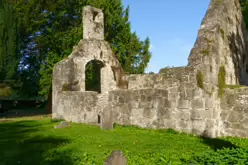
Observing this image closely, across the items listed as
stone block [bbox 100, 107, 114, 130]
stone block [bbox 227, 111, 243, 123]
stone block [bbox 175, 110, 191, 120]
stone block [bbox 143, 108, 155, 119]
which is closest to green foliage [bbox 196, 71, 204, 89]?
stone block [bbox 175, 110, 191, 120]

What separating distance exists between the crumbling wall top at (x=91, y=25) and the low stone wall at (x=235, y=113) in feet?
31.7

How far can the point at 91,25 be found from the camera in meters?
16.0

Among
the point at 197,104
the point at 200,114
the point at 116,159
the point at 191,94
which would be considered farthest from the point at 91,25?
the point at 116,159

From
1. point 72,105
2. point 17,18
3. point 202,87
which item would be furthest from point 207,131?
point 17,18

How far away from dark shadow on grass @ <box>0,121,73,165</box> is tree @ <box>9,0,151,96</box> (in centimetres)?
1298

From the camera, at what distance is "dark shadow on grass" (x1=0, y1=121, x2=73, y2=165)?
621 cm

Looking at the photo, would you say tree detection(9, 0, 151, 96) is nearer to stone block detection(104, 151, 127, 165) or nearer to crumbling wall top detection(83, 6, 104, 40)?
crumbling wall top detection(83, 6, 104, 40)

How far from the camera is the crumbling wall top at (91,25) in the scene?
15.8 meters

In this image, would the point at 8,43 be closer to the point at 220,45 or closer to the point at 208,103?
the point at 220,45

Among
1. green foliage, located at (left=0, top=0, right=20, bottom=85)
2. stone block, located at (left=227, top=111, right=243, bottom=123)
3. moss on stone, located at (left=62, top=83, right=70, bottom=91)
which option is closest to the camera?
stone block, located at (left=227, top=111, right=243, bottom=123)

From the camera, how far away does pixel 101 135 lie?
902cm

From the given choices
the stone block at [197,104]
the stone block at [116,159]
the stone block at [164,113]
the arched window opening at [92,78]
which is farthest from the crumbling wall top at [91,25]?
the stone block at [116,159]

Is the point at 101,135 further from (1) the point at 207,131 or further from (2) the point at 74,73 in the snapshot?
(2) the point at 74,73

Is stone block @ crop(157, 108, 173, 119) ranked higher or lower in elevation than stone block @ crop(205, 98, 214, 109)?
lower
